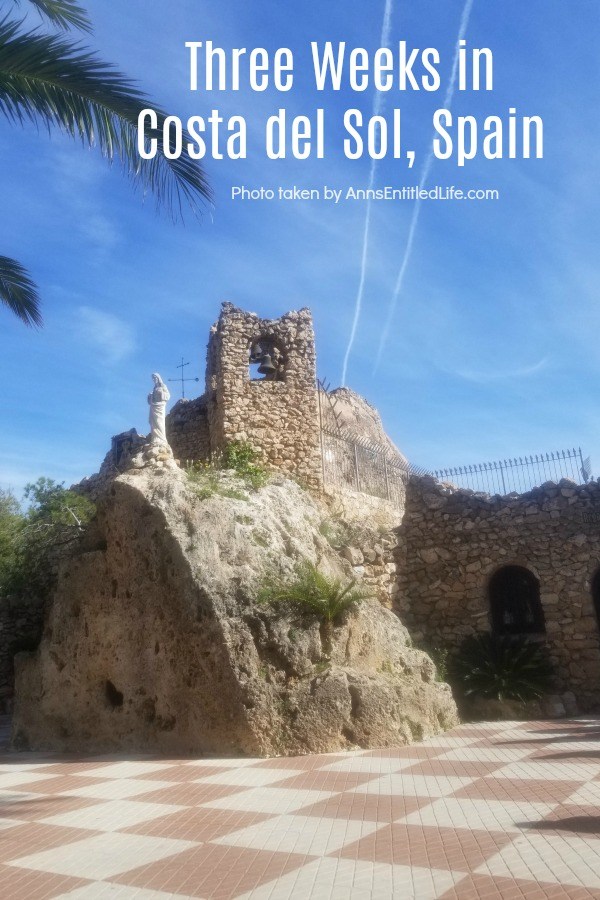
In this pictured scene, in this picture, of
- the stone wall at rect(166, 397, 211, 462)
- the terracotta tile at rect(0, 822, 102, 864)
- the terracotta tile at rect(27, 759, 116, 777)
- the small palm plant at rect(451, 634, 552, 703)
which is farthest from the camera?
the stone wall at rect(166, 397, 211, 462)

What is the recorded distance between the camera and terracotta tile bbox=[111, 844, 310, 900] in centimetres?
367

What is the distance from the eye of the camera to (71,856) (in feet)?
14.1

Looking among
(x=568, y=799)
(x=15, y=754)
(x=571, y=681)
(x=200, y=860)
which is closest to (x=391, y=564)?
(x=571, y=681)

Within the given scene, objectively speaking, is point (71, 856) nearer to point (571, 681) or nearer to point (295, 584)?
point (295, 584)

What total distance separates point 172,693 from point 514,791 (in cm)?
453

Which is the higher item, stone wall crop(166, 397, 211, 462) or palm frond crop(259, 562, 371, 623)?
stone wall crop(166, 397, 211, 462)

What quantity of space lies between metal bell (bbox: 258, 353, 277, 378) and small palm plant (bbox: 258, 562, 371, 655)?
8.20 metres

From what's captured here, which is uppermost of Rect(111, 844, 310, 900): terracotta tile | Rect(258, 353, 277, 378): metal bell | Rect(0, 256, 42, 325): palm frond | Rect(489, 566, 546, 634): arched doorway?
Rect(258, 353, 277, 378): metal bell

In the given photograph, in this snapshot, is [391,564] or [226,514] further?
[391,564]

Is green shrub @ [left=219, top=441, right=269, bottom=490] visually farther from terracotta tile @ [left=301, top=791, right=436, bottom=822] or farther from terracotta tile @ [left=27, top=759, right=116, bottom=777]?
terracotta tile @ [left=301, top=791, right=436, bottom=822]

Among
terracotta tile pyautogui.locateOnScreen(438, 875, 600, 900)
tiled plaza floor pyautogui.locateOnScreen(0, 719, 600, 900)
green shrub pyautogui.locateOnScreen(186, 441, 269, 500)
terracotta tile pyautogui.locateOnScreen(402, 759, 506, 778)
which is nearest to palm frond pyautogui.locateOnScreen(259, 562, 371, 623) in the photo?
green shrub pyautogui.locateOnScreen(186, 441, 269, 500)

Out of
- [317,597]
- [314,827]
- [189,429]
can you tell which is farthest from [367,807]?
[189,429]

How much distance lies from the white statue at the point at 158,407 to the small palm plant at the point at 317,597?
3644 mm

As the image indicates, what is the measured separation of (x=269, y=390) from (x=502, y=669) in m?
8.30
